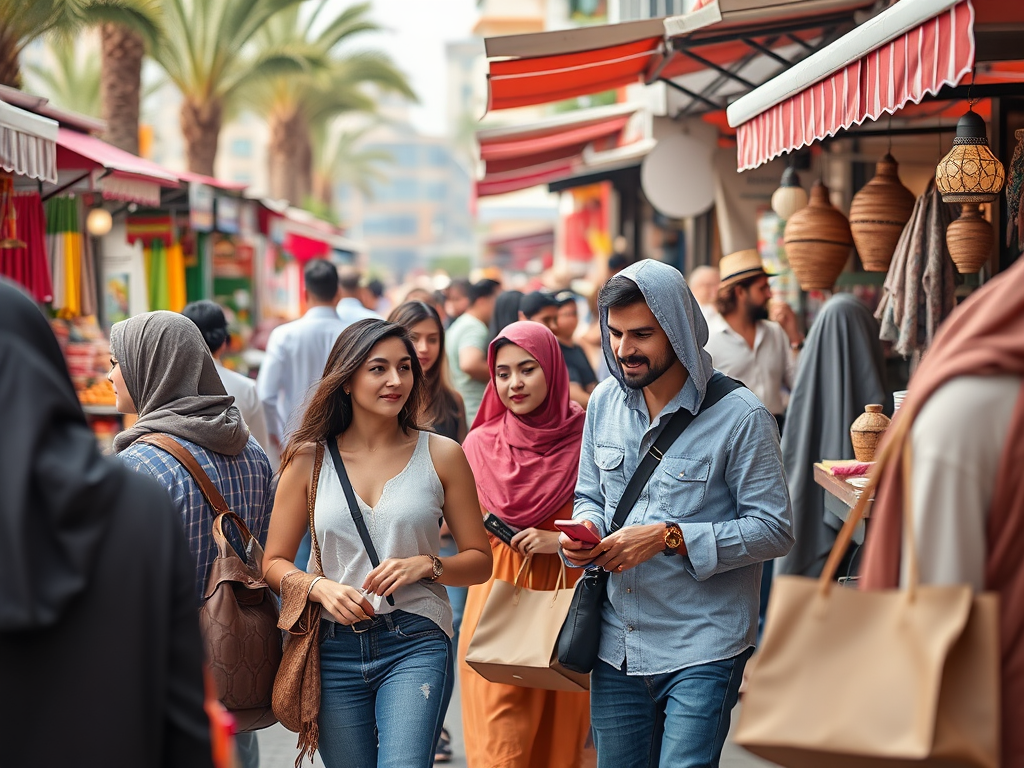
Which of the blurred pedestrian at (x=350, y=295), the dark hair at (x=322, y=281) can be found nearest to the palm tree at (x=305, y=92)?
the blurred pedestrian at (x=350, y=295)

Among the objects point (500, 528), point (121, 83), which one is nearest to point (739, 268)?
point (500, 528)

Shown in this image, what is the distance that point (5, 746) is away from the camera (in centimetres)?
196

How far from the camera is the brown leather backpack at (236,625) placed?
3428 millimetres

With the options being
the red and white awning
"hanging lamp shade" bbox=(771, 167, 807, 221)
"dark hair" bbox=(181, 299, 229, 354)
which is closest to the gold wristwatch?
the red and white awning

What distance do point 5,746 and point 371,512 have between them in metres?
1.75

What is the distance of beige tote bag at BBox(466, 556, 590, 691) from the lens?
380 centimetres

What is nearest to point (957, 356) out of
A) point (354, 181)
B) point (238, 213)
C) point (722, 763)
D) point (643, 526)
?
point (643, 526)

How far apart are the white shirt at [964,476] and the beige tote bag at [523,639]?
189cm

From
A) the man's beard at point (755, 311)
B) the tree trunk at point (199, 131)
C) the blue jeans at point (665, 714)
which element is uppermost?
the tree trunk at point (199, 131)

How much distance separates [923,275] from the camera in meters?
5.45

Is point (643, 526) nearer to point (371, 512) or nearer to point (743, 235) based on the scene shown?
point (371, 512)

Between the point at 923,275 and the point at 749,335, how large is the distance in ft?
5.77

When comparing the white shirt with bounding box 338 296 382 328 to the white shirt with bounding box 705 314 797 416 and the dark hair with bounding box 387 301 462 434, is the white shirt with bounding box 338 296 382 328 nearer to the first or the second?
the dark hair with bounding box 387 301 462 434

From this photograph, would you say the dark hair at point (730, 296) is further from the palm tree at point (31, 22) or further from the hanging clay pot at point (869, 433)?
the palm tree at point (31, 22)
